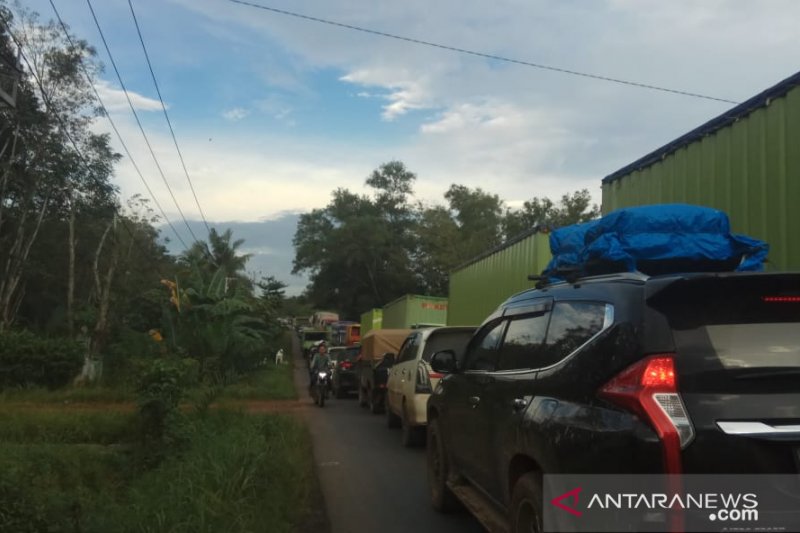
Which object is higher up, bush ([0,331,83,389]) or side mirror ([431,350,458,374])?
side mirror ([431,350,458,374])

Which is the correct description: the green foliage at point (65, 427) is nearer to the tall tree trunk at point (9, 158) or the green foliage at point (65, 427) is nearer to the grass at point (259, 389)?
the grass at point (259, 389)

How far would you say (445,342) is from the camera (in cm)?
1066

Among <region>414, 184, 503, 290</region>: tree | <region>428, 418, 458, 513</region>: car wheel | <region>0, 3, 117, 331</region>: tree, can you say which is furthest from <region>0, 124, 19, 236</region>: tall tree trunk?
<region>414, 184, 503, 290</region>: tree

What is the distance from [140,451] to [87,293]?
30.7m

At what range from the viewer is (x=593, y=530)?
9.78 feet

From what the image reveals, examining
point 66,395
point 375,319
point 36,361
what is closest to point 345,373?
point 66,395

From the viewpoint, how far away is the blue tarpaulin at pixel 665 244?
15.6 feet

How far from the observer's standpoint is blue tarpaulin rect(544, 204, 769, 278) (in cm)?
474

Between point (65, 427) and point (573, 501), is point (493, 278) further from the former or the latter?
point (573, 501)

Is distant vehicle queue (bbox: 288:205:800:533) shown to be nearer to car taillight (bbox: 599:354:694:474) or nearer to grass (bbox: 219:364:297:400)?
car taillight (bbox: 599:354:694:474)

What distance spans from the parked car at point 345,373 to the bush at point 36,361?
7087mm

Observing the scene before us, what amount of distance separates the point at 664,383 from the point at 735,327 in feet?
1.37

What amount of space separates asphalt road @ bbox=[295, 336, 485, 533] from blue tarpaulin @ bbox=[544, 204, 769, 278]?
2.69 metres

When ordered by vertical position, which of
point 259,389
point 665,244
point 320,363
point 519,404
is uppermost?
point 665,244
